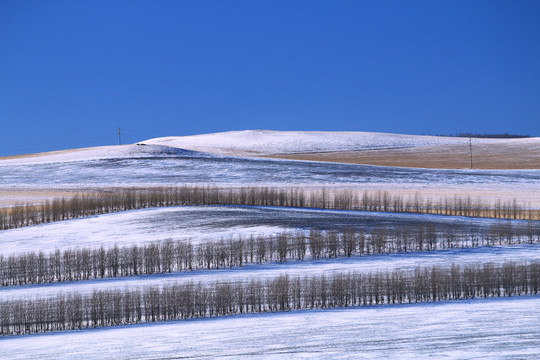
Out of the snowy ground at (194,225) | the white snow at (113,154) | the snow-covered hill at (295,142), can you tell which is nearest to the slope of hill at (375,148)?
the snow-covered hill at (295,142)

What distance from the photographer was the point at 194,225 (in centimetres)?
2744

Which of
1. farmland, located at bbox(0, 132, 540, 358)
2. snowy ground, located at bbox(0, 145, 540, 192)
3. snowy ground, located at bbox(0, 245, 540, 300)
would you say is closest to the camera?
farmland, located at bbox(0, 132, 540, 358)

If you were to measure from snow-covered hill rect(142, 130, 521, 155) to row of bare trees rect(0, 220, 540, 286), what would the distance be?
175ft

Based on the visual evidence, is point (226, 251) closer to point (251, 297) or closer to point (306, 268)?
point (306, 268)

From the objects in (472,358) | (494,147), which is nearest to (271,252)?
(472,358)

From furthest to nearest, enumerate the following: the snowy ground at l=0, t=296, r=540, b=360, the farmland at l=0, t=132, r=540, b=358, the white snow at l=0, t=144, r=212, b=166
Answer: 1. the white snow at l=0, t=144, r=212, b=166
2. the farmland at l=0, t=132, r=540, b=358
3. the snowy ground at l=0, t=296, r=540, b=360

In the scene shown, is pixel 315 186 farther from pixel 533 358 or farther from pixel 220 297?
pixel 533 358

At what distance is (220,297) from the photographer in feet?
56.5

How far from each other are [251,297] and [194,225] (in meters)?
10.5

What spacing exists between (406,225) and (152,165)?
108 ft

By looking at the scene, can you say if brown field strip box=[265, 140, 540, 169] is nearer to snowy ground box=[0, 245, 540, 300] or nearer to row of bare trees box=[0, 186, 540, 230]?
row of bare trees box=[0, 186, 540, 230]

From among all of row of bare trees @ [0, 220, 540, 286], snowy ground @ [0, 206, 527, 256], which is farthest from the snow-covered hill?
row of bare trees @ [0, 220, 540, 286]

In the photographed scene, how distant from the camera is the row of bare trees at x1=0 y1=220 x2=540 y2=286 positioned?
21.6 meters

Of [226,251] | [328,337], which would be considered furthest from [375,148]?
[328,337]
